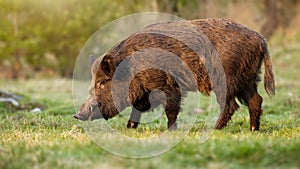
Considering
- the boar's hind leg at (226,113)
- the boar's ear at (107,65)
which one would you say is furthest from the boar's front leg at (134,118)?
the boar's hind leg at (226,113)

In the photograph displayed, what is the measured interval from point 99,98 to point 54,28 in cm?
1799

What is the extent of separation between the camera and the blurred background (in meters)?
24.2

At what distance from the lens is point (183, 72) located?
7.45m

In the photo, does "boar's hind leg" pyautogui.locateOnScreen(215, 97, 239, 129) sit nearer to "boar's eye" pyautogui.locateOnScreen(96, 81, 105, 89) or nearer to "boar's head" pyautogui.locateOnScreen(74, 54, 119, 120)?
"boar's head" pyautogui.locateOnScreen(74, 54, 119, 120)

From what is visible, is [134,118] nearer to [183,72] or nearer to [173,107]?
[173,107]

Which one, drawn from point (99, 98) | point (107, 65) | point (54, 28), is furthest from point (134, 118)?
point (54, 28)

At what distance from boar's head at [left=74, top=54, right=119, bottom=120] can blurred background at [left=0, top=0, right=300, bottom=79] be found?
49.6ft

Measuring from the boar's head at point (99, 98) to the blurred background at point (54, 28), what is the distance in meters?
15.1

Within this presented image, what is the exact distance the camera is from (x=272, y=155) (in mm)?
4805

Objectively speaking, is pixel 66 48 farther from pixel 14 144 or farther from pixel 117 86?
pixel 14 144

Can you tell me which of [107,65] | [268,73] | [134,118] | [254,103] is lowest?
[134,118]

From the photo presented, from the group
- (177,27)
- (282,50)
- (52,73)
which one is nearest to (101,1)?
(52,73)

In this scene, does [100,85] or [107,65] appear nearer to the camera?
[107,65]

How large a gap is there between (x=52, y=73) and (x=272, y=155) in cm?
2347
